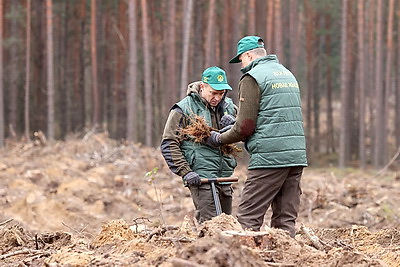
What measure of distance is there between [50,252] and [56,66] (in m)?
34.1

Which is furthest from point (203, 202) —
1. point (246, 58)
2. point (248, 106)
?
point (246, 58)

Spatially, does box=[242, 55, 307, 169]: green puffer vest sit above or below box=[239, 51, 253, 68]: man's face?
below

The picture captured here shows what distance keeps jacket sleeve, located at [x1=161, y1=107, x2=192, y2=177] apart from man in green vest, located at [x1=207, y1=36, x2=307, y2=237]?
0.55 meters

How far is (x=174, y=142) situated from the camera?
21.8 feet

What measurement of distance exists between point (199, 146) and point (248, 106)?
882 mm

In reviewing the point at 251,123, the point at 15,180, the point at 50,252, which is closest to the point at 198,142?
the point at 251,123

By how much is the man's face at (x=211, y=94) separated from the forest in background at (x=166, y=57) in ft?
68.6

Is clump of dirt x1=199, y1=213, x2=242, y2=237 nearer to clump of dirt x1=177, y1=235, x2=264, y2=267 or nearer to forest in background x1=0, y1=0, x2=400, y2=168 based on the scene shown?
clump of dirt x1=177, y1=235, x2=264, y2=267

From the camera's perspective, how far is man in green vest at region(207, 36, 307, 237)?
6.00 meters

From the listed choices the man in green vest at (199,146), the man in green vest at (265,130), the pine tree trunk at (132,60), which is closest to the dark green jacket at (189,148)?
the man in green vest at (199,146)

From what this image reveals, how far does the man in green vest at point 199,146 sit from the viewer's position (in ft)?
21.5

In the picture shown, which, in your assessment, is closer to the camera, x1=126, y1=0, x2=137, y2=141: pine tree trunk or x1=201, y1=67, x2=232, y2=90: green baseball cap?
x1=201, y1=67, x2=232, y2=90: green baseball cap

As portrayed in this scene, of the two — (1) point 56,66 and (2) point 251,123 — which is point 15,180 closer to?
(2) point 251,123

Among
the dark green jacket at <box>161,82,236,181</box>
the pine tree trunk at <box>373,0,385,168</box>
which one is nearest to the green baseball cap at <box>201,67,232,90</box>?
the dark green jacket at <box>161,82,236,181</box>
